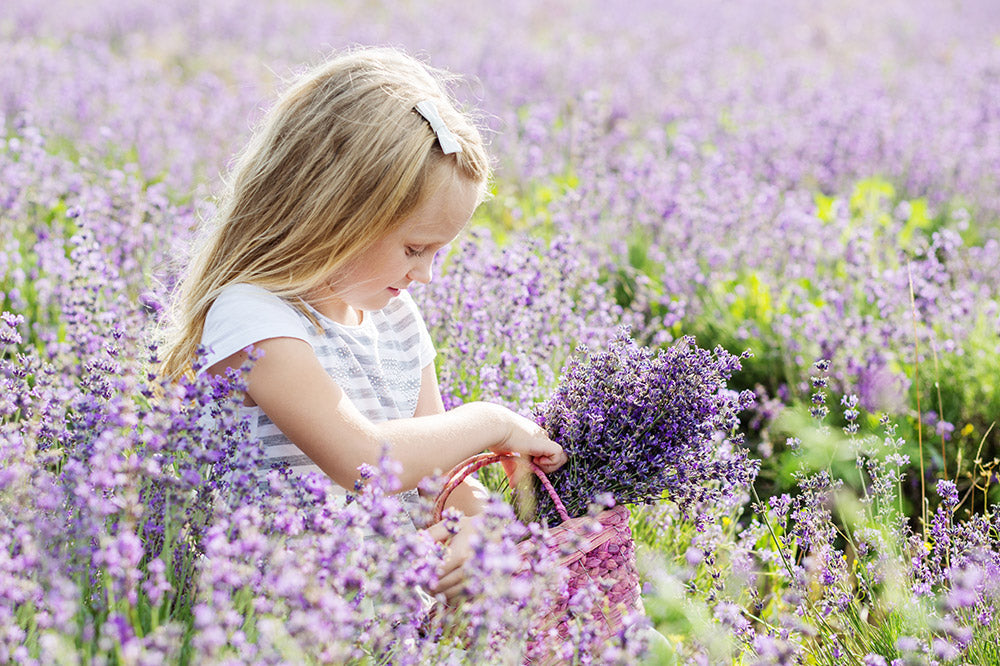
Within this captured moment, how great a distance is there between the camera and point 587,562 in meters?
2.01

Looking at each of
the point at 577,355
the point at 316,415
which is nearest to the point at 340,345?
the point at 316,415

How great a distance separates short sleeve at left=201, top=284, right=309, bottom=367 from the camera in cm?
200

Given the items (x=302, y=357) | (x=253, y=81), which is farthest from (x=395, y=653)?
(x=253, y=81)

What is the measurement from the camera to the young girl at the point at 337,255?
2025 mm

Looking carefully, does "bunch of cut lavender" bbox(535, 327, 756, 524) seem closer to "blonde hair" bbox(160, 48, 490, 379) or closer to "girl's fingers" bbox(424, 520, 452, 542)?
"girl's fingers" bbox(424, 520, 452, 542)

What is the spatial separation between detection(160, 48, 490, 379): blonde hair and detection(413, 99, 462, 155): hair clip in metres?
0.01

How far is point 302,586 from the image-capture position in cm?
130

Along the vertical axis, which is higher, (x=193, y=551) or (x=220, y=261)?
(x=220, y=261)

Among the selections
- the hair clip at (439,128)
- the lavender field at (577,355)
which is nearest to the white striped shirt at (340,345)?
the lavender field at (577,355)

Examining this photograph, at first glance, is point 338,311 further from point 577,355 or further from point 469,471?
point 577,355

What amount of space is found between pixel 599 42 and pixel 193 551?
10.2m

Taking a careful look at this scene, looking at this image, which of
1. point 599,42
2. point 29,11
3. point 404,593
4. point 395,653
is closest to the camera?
point 404,593

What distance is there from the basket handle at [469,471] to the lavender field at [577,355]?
0.90ft

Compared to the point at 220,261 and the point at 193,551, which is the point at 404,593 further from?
the point at 220,261
